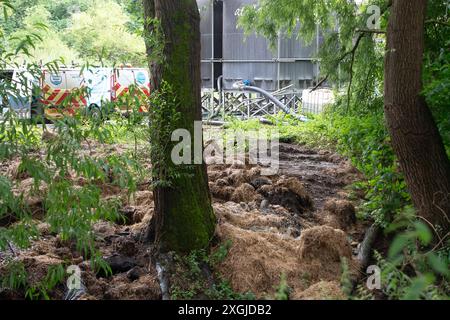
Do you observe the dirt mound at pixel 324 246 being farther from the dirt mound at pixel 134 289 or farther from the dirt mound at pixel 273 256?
the dirt mound at pixel 134 289

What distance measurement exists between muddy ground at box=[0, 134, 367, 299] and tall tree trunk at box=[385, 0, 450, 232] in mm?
1115

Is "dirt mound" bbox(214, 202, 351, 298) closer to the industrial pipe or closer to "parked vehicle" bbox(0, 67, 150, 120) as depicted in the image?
"parked vehicle" bbox(0, 67, 150, 120)

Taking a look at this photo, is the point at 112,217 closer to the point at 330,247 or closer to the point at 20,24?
the point at 20,24

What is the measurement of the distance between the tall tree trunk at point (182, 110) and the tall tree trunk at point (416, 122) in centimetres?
227

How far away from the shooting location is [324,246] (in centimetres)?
693

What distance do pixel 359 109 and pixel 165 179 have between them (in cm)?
432

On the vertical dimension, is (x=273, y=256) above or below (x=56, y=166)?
below

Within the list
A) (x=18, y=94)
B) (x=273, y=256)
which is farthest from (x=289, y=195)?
(x=18, y=94)

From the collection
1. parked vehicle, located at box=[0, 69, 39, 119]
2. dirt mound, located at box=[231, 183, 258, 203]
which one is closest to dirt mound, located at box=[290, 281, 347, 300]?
parked vehicle, located at box=[0, 69, 39, 119]

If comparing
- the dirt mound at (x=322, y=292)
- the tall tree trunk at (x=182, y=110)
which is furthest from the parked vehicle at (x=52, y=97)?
the dirt mound at (x=322, y=292)

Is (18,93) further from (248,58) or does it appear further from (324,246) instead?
(248,58)

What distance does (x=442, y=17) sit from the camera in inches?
333

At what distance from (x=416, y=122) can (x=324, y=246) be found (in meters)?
1.75

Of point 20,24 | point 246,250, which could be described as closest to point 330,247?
point 246,250
